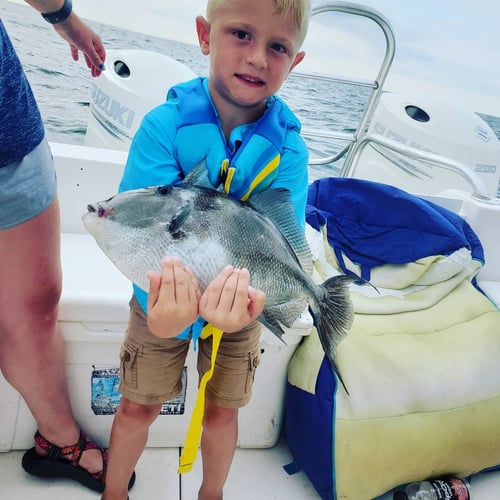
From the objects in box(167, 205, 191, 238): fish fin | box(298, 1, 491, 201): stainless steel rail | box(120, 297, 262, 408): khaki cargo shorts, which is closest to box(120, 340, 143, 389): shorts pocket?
box(120, 297, 262, 408): khaki cargo shorts

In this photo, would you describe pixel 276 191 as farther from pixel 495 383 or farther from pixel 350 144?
pixel 350 144

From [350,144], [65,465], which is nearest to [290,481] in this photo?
[65,465]

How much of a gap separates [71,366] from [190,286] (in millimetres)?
931

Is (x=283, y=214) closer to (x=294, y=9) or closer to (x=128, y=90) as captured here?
(x=294, y=9)

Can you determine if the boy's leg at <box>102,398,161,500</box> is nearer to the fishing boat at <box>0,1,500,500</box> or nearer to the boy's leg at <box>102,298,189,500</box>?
the boy's leg at <box>102,298,189,500</box>

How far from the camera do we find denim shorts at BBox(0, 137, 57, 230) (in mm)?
1040

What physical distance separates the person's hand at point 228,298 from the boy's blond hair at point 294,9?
22.6 inches

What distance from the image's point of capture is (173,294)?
0.84m

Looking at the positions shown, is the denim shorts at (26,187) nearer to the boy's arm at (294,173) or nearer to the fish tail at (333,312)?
the boy's arm at (294,173)

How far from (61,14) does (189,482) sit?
154 cm

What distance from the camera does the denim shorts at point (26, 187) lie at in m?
1.04

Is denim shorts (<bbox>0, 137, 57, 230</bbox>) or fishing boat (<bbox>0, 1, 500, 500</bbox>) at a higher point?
denim shorts (<bbox>0, 137, 57, 230</bbox>)

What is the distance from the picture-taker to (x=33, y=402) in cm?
140

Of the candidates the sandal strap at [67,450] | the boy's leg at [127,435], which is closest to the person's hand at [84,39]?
the boy's leg at [127,435]
